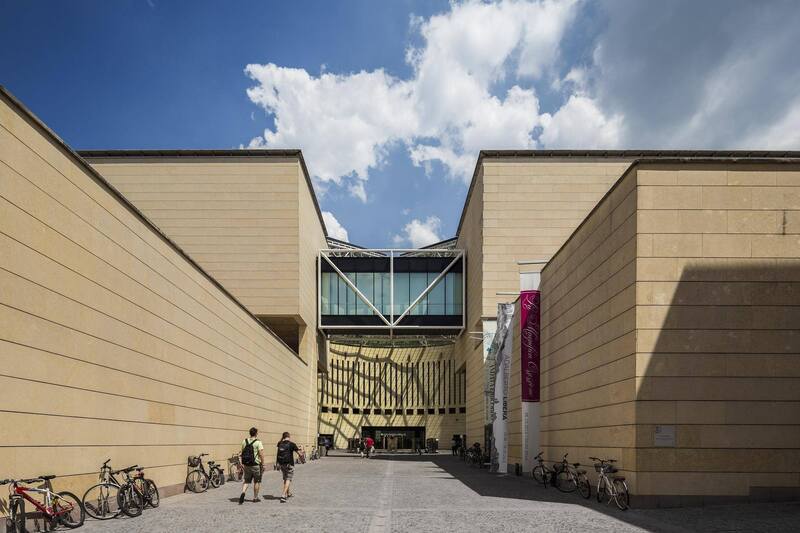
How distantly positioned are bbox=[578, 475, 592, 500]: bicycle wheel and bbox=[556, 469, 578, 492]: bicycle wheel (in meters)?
0.38

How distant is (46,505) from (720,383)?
12238 mm

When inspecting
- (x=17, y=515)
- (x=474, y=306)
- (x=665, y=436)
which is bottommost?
(x=17, y=515)

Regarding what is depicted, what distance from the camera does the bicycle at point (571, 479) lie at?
1732 cm

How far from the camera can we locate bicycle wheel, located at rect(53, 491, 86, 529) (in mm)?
10508

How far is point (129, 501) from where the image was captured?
42.9 ft

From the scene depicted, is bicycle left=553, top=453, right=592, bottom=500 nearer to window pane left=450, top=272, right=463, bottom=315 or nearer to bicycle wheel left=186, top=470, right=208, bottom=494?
bicycle wheel left=186, top=470, right=208, bottom=494

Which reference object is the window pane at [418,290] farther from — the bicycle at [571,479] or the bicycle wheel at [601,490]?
the bicycle wheel at [601,490]

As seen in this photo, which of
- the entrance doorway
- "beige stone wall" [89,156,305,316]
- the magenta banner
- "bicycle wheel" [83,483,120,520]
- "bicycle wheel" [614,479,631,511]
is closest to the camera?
"bicycle wheel" [83,483,120,520]

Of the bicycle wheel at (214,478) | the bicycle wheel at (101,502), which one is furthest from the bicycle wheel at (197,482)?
the bicycle wheel at (101,502)

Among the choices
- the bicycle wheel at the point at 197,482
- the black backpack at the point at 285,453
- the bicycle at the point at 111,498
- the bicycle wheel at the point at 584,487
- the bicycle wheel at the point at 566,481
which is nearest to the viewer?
the bicycle at the point at 111,498

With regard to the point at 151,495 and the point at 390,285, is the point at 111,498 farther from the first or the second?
the point at 390,285

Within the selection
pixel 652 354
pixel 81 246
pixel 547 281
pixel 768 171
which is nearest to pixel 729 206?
pixel 768 171

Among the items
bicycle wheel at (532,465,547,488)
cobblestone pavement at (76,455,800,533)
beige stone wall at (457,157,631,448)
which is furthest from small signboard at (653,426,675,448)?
beige stone wall at (457,157,631,448)

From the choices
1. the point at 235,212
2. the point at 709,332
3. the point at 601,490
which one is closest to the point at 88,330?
the point at 601,490
